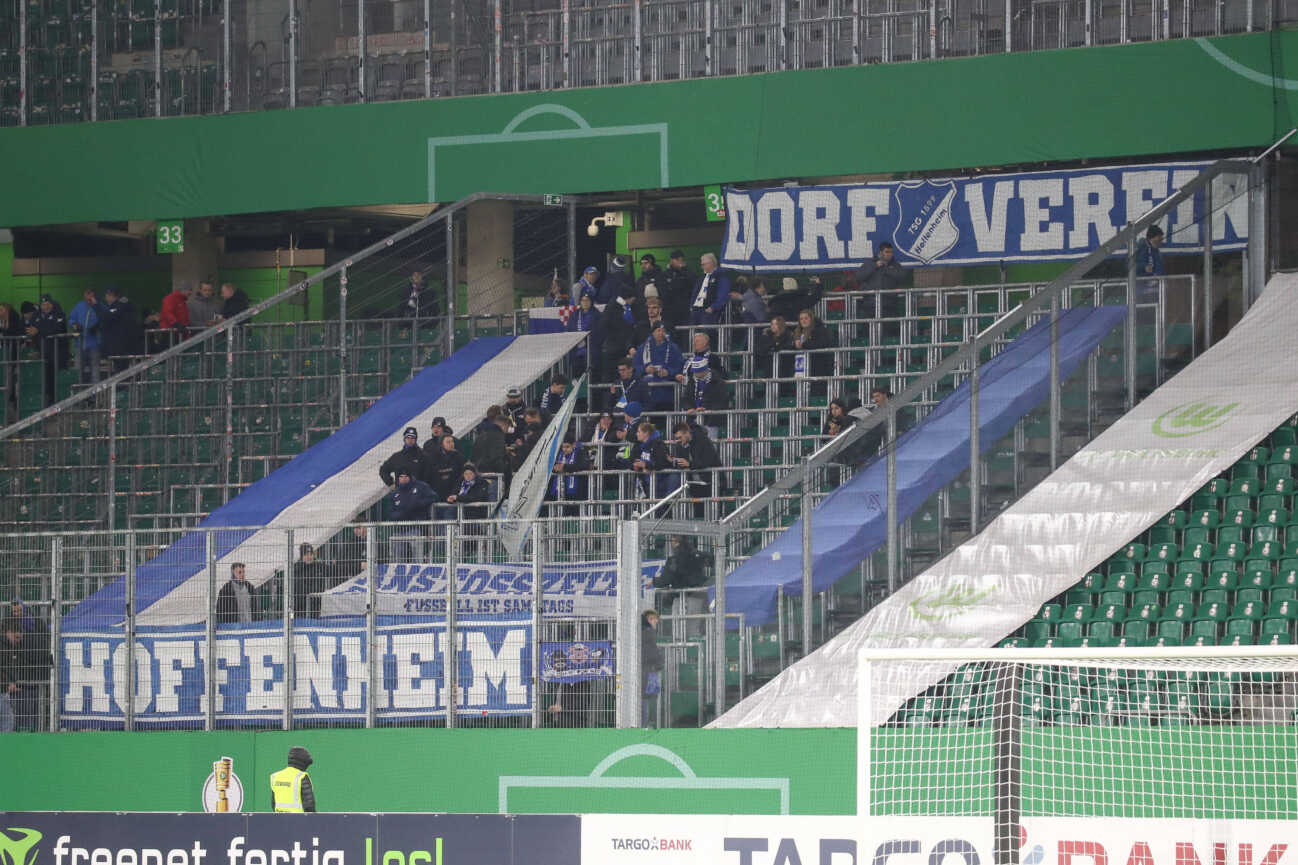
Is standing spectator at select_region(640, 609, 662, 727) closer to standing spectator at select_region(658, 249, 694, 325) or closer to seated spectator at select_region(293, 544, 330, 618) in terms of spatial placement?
seated spectator at select_region(293, 544, 330, 618)

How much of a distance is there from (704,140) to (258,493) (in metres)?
6.26

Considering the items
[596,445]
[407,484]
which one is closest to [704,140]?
[596,445]

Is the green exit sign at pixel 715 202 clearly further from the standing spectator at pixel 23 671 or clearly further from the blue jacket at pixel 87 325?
the standing spectator at pixel 23 671

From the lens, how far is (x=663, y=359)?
20.5m

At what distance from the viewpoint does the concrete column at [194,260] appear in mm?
25281

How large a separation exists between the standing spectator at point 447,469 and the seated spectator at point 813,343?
3609 mm

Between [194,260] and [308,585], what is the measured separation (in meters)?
10.4

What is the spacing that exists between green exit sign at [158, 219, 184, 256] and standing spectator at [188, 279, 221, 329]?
0.57 m

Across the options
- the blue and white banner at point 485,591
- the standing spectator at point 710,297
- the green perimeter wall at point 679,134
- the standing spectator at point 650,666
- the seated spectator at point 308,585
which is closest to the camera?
the standing spectator at point 650,666

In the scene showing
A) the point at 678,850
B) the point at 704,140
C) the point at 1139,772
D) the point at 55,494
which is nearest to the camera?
the point at 678,850

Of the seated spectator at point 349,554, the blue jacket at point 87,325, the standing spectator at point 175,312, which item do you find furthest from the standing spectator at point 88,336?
the seated spectator at point 349,554

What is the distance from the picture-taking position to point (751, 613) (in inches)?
601

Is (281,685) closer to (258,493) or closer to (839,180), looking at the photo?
(258,493)

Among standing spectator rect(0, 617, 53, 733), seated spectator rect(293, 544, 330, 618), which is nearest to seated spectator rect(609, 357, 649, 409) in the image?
seated spectator rect(293, 544, 330, 618)
